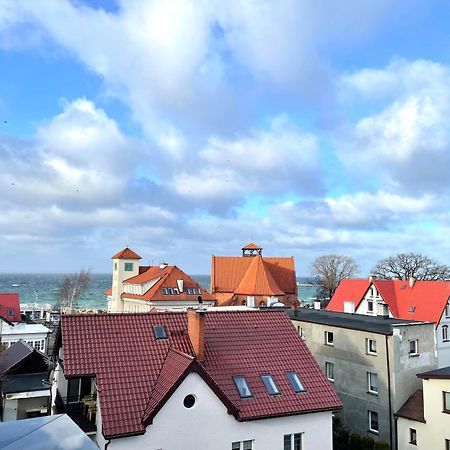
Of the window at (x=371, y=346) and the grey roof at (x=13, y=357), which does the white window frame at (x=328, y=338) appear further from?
the grey roof at (x=13, y=357)

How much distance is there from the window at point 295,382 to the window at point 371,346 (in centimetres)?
997

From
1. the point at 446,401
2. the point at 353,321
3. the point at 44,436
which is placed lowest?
the point at 446,401

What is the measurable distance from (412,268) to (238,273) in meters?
31.5

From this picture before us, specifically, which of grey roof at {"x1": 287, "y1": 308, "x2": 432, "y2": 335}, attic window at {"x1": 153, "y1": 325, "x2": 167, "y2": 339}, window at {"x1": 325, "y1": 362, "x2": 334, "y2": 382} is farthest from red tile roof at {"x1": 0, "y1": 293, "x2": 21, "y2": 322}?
attic window at {"x1": 153, "y1": 325, "x2": 167, "y2": 339}

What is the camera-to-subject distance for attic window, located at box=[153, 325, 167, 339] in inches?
738

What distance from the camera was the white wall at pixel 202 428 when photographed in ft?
50.3

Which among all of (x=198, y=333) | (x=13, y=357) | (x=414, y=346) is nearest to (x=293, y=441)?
(x=198, y=333)

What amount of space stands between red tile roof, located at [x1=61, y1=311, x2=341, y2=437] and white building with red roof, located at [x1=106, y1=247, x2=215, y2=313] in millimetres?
38299

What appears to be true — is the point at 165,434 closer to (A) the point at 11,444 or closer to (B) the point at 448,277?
(A) the point at 11,444

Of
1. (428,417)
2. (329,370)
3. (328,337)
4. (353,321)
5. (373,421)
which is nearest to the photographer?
(428,417)

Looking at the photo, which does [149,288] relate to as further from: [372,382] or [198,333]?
[198,333]

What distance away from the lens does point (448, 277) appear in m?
72.4

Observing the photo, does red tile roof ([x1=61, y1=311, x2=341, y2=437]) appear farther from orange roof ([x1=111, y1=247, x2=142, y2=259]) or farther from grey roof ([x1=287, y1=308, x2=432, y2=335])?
orange roof ([x1=111, y1=247, x2=142, y2=259])

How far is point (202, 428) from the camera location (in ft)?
52.5
